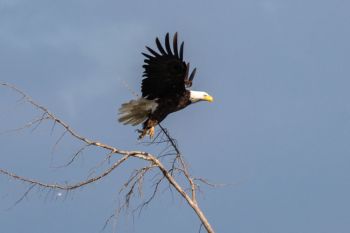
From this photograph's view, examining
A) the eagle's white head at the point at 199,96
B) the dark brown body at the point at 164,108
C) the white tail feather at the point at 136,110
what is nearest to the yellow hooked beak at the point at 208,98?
the eagle's white head at the point at 199,96

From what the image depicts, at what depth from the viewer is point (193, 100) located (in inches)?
343

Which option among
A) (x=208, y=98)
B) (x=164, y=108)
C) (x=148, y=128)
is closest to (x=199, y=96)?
(x=208, y=98)

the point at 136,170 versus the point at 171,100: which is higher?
the point at 171,100

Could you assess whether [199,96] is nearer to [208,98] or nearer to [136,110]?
[208,98]

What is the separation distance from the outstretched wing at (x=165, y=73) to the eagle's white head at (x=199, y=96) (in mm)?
238

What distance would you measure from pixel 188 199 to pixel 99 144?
0.80 meters

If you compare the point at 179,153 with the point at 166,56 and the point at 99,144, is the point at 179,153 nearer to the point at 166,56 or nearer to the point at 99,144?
the point at 99,144

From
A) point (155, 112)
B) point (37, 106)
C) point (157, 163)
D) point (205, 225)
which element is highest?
point (155, 112)

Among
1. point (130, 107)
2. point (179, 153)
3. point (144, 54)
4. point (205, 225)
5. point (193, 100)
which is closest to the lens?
point (205, 225)

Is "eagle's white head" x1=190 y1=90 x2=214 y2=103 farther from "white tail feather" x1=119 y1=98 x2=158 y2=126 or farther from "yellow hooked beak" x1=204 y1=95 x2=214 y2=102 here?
"white tail feather" x1=119 y1=98 x2=158 y2=126

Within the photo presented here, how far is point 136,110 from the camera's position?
821cm

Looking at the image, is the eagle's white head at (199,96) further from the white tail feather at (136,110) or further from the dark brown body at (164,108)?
the white tail feather at (136,110)

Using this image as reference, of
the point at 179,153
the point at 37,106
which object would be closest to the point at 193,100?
the point at 179,153

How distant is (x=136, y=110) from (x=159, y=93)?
1.19 ft
